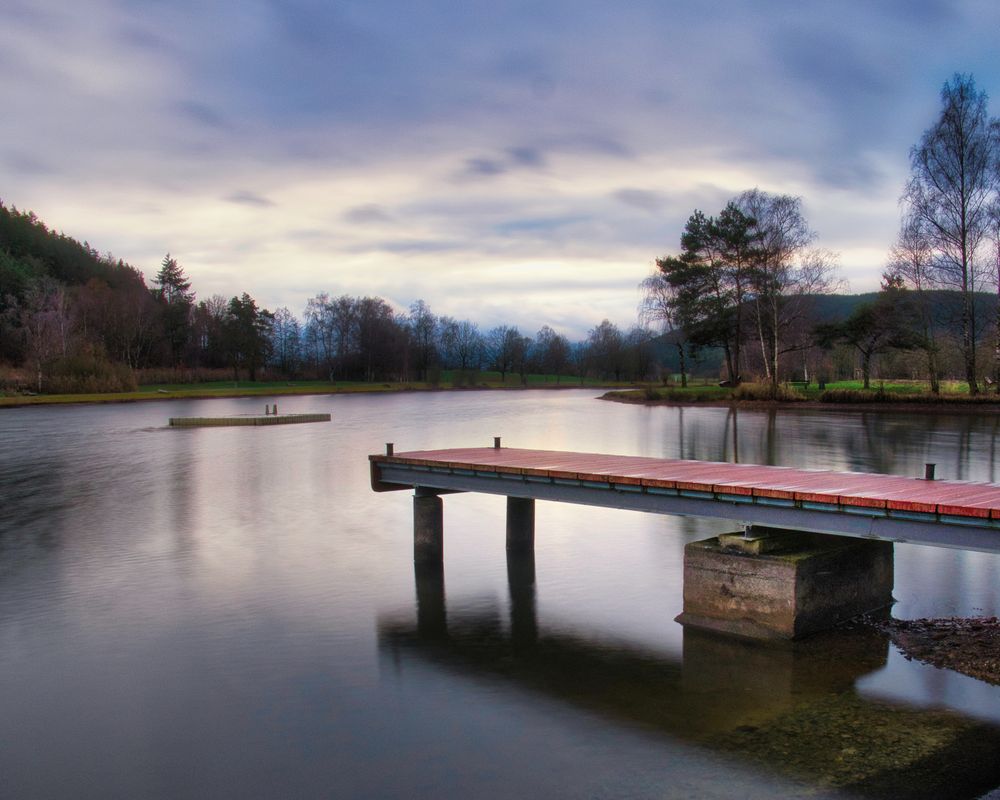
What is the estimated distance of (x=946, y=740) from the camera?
19.1ft

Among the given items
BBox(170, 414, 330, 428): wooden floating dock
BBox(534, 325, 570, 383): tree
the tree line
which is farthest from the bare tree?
BBox(534, 325, 570, 383): tree

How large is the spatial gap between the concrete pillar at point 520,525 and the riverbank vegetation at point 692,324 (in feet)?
94.1

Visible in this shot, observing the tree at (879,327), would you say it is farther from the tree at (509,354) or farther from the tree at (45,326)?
the tree at (509,354)

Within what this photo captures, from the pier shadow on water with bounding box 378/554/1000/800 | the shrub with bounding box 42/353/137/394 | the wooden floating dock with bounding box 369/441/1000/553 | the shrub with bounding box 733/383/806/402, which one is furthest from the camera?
the shrub with bounding box 42/353/137/394

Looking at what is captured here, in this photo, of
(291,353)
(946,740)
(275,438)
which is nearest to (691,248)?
(275,438)

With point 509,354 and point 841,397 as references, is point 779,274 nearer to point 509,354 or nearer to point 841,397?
point 841,397

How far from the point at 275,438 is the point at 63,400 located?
27840 mm

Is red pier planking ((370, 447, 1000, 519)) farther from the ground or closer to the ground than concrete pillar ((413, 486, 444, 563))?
farther from the ground

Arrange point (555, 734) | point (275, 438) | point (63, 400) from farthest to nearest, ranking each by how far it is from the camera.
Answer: point (63, 400) → point (275, 438) → point (555, 734)

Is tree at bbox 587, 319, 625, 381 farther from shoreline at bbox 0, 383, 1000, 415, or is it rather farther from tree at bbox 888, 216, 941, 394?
tree at bbox 888, 216, 941, 394

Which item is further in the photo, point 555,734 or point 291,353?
point 291,353

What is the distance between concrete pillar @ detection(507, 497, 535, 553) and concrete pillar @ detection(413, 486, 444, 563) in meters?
1.00

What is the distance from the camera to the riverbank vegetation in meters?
34.9

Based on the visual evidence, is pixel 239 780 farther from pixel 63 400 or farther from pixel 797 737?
pixel 63 400
